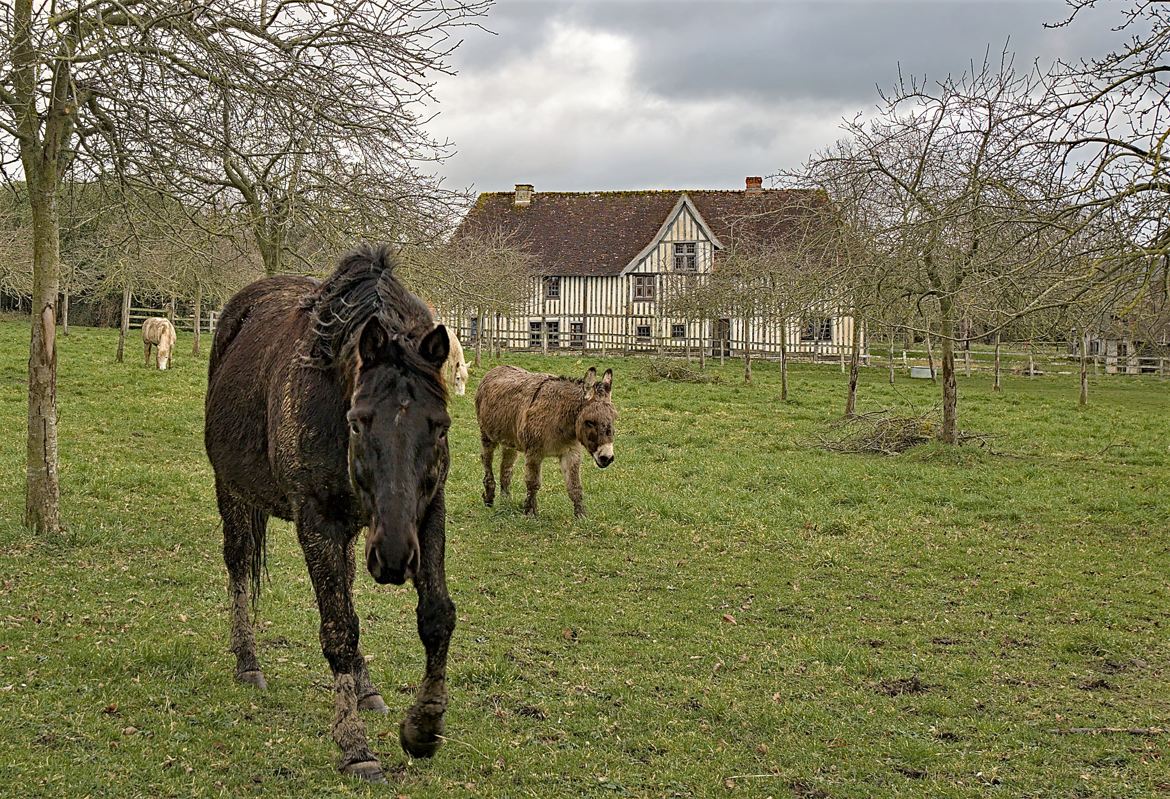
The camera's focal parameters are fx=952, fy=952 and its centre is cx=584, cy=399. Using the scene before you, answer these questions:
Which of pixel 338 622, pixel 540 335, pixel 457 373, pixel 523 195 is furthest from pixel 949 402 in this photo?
pixel 523 195

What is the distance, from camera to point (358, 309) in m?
4.89

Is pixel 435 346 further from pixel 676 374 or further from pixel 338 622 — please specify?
pixel 676 374

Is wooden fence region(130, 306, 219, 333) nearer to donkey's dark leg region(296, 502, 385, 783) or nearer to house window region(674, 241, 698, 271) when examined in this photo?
house window region(674, 241, 698, 271)

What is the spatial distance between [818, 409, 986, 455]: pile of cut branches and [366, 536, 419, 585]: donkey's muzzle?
16.0 m

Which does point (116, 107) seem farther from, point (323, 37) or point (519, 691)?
point (519, 691)

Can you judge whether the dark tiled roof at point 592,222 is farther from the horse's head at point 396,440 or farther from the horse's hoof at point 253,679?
the horse's head at point 396,440

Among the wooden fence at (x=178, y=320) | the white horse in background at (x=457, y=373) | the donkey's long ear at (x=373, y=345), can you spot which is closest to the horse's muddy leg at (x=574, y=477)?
the donkey's long ear at (x=373, y=345)

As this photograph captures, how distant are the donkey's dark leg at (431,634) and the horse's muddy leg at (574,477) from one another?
7622mm

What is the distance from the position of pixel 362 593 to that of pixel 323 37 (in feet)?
16.5

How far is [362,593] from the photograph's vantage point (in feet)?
27.8

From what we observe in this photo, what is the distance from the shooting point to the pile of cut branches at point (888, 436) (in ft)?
62.4

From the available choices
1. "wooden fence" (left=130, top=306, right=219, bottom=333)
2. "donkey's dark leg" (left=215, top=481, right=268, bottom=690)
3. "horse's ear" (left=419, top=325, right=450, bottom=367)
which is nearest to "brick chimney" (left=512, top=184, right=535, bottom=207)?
"wooden fence" (left=130, top=306, right=219, bottom=333)

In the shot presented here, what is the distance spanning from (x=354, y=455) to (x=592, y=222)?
168 ft

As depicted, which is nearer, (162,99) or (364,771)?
(364,771)
